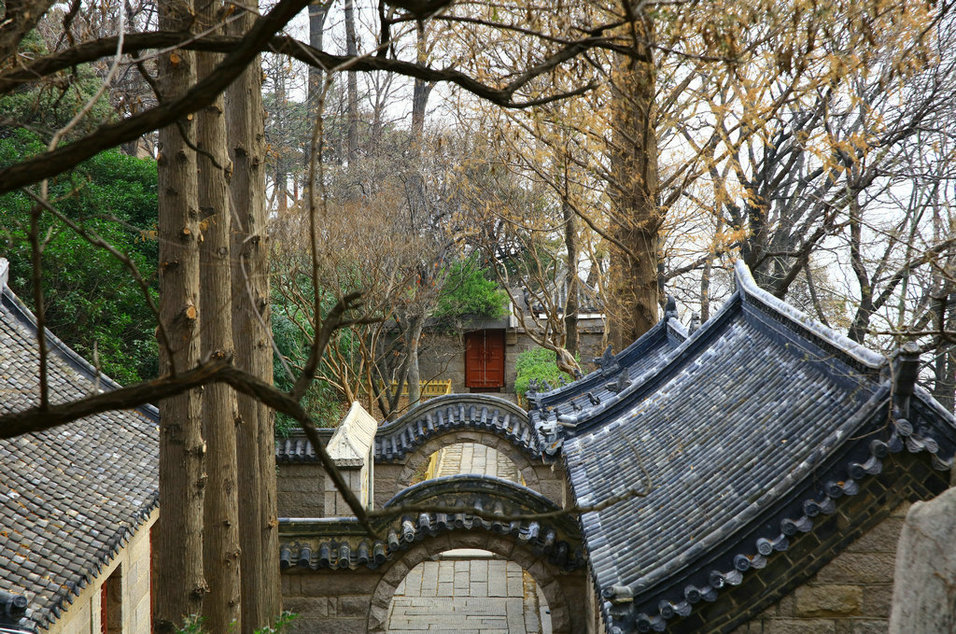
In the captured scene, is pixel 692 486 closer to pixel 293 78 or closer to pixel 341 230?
pixel 341 230

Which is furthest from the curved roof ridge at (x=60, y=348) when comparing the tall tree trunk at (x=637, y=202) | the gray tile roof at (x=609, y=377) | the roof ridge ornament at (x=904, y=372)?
the roof ridge ornament at (x=904, y=372)

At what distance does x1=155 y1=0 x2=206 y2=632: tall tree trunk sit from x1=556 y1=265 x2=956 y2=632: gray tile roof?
10.1 ft

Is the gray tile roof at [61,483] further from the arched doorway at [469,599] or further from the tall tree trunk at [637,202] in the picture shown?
the tall tree trunk at [637,202]

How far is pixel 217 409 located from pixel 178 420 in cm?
94

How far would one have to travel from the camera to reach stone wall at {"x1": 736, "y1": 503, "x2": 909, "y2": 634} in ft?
18.6

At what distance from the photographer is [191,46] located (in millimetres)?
3998

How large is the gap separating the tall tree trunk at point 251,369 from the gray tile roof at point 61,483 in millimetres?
1626

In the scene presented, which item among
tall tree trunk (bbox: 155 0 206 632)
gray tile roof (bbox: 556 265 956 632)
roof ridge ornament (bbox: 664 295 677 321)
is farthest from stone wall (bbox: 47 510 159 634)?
roof ridge ornament (bbox: 664 295 677 321)

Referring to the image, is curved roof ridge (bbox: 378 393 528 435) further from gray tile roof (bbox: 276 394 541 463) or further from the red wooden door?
the red wooden door

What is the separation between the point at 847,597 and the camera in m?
5.79

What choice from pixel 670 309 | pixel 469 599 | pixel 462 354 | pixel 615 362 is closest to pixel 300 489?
pixel 469 599

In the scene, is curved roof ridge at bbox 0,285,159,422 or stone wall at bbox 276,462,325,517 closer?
curved roof ridge at bbox 0,285,159,422

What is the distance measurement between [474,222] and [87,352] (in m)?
10.3

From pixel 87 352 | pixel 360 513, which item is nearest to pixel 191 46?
pixel 360 513
